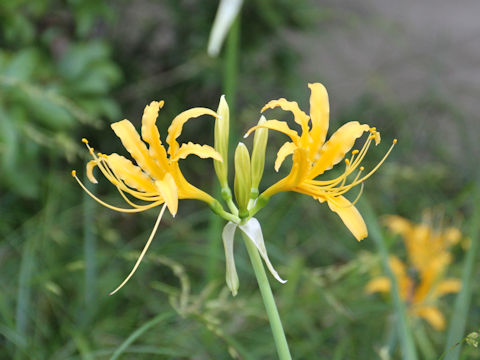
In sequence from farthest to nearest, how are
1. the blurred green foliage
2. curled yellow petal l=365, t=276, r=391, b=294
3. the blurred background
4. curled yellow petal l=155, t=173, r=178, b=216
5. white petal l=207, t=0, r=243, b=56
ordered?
1. curled yellow petal l=365, t=276, r=391, b=294
2. the blurred green foliage
3. the blurred background
4. white petal l=207, t=0, r=243, b=56
5. curled yellow petal l=155, t=173, r=178, b=216

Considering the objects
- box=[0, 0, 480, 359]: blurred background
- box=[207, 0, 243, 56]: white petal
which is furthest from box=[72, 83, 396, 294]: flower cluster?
box=[0, 0, 480, 359]: blurred background

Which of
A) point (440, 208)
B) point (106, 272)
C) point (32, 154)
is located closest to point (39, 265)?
point (106, 272)

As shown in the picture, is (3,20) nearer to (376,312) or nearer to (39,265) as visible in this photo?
(39,265)

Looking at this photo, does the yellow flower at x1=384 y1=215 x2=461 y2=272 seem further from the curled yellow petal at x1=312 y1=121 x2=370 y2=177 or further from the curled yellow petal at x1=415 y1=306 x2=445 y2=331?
the curled yellow petal at x1=312 y1=121 x2=370 y2=177

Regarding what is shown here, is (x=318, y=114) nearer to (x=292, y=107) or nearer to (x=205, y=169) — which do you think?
(x=292, y=107)

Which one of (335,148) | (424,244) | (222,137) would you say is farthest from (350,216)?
(424,244)

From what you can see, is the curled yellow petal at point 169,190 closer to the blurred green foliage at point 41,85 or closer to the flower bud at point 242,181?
the flower bud at point 242,181
